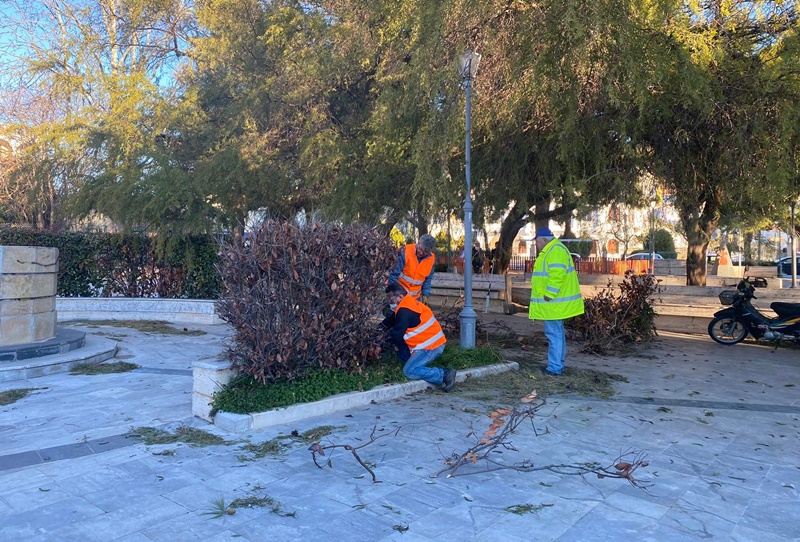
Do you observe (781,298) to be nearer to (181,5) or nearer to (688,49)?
(688,49)

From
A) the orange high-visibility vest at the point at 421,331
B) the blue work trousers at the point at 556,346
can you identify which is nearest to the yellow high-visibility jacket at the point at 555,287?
the blue work trousers at the point at 556,346

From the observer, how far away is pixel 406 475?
425 centimetres

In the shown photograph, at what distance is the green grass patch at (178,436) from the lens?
16.2ft

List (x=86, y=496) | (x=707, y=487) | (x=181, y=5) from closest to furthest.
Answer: (x=86, y=496) → (x=707, y=487) → (x=181, y=5)

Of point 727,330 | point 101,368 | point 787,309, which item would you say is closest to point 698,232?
point 727,330

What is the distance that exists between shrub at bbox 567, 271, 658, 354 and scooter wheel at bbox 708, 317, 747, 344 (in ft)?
4.24

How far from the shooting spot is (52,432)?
526 cm

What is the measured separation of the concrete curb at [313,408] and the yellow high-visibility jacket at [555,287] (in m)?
1.48

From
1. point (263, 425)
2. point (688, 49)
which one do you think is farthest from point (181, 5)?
point (263, 425)

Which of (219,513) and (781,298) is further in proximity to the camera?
(781,298)

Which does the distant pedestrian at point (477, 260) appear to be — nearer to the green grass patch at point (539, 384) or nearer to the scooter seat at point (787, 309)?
the scooter seat at point (787, 309)

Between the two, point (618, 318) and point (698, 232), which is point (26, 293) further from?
point (698, 232)

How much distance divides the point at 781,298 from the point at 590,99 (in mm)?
6199

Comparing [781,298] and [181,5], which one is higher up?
[181,5]
